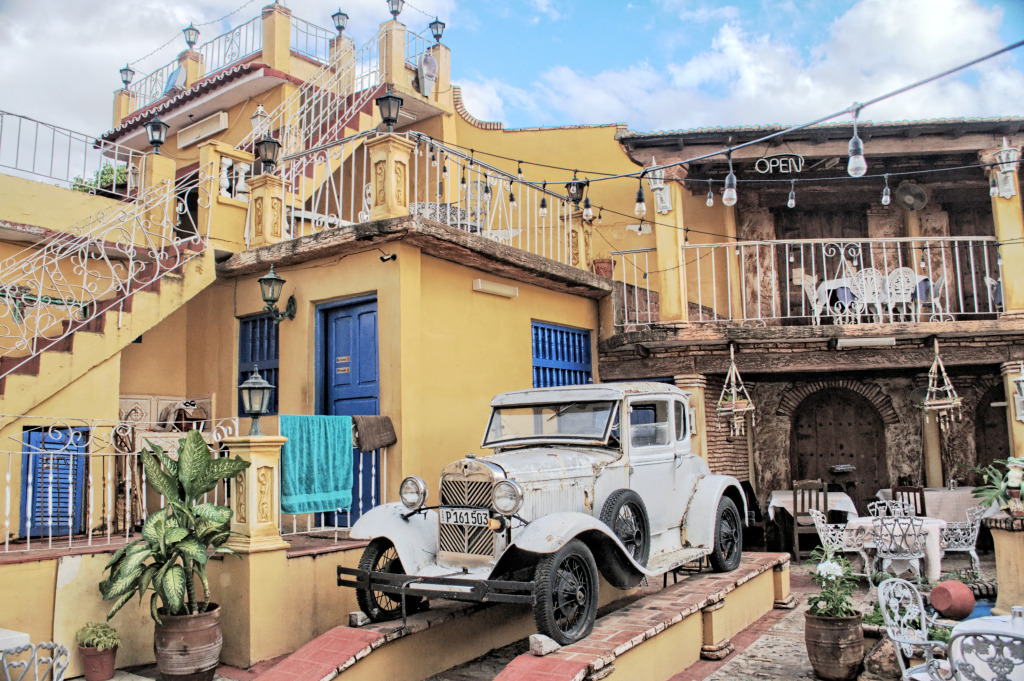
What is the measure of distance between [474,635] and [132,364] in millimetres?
5783

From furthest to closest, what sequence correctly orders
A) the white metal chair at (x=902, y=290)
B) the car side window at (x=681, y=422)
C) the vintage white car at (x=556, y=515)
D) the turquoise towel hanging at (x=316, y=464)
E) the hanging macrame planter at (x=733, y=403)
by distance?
the white metal chair at (x=902, y=290) < the hanging macrame planter at (x=733, y=403) < the car side window at (x=681, y=422) < the turquoise towel hanging at (x=316, y=464) < the vintage white car at (x=556, y=515)

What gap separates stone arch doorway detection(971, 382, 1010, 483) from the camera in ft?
39.8

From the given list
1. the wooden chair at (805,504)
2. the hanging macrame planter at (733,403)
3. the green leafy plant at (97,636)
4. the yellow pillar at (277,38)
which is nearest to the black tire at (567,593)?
the green leafy plant at (97,636)

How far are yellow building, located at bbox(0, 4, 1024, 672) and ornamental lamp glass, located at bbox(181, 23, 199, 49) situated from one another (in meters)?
2.71

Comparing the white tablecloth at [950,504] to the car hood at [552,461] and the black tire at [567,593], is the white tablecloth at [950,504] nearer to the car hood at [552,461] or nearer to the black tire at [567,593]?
the car hood at [552,461]

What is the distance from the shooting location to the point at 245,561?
6293 millimetres

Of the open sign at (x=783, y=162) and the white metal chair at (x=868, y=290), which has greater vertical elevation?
the open sign at (x=783, y=162)

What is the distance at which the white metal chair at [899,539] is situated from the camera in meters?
8.41

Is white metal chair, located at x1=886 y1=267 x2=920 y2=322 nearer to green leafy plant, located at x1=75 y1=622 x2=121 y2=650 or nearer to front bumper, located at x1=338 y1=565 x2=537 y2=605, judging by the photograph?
front bumper, located at x1=338 y1=565 x2=537 y2=605

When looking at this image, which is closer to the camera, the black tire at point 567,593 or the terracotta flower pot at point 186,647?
the black tire at point 567,593

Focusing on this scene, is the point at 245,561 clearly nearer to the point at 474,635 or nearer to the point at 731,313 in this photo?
the point at 474,635

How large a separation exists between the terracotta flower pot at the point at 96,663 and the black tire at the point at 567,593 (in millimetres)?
3206

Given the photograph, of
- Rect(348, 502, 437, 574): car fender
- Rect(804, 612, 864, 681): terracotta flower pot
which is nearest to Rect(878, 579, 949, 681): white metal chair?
Rect(804, 612, 864, 681): terracotta flower pot

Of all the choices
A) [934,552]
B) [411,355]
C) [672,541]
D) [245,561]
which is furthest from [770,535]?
[245,561]
